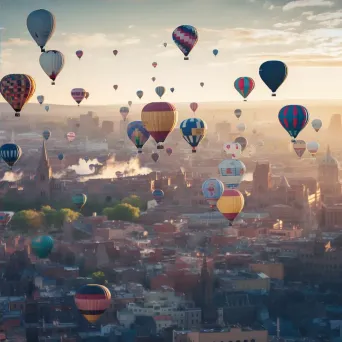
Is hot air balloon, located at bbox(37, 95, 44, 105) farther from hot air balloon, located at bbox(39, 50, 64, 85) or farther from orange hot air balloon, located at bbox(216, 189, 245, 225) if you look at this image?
orange hot air balloon, located at bbox(216, 189, 245, 225)

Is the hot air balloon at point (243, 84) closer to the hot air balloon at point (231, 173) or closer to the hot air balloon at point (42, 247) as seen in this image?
the hot air balloon at point (231, 173)

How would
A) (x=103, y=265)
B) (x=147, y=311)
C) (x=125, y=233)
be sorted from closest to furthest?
(x=147, y=311) → (x=103, y=265) → (x=125, y=233)

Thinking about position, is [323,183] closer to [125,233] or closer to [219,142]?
[125,233]

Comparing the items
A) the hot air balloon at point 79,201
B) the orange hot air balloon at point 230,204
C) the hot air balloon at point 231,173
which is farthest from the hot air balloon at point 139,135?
the hot air balloon at point 79,201

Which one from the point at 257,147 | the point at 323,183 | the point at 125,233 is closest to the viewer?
the point at 125,233

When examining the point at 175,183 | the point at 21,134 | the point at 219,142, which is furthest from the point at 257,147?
the point at 175,183

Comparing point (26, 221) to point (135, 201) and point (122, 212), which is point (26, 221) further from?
point (135, 201)

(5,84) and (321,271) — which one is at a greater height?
(5,84)
